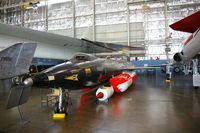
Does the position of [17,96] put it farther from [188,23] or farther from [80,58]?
[188,23]

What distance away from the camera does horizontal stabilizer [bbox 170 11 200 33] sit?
4.01m

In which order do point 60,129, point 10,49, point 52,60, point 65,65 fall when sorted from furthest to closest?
point 52,60, point 65,65, point 60,129, point 10,49

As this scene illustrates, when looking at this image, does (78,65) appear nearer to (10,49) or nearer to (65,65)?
(65,65)

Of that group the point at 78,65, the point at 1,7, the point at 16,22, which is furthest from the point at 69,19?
the point at 78,65

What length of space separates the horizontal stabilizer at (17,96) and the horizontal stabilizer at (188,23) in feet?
11.6

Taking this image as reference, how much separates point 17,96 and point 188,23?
13.3 feet

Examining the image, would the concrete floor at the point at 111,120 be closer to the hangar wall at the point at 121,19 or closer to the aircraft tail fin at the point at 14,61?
the aircraft tail fin at the point at 14,61

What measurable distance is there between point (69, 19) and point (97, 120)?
64.2 feet

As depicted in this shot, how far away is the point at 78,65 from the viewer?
4.62 m

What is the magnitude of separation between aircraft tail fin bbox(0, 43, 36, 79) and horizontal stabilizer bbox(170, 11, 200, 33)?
10.7 ft

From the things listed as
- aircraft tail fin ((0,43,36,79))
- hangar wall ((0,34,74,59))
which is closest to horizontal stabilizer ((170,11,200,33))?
aircraft tail fin ((0,43,36,79))

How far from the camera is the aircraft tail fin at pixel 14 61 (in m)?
2.96

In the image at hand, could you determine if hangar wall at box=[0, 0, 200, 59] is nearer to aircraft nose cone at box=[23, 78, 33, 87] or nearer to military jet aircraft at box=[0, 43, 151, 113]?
military jet aircraft at box=[0, 43, 151, 113]

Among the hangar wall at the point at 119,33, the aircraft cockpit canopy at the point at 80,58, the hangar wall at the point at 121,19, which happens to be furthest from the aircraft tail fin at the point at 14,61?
the hangar wall at the point at 119,33
